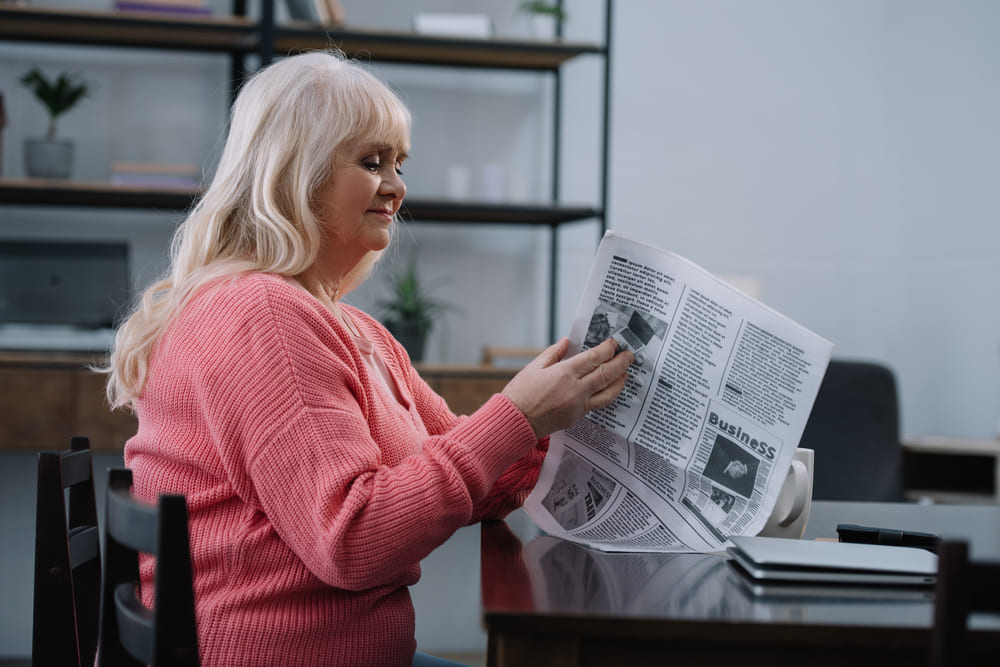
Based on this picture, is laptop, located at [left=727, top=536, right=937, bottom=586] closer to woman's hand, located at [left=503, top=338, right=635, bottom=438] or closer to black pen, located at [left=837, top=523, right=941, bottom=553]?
black pen, located at [left=837, top=523, right=941, bottom=553]

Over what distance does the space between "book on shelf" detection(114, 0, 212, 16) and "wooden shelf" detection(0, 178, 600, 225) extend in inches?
20.1

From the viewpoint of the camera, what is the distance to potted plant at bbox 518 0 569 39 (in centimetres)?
289

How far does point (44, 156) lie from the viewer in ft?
8.91

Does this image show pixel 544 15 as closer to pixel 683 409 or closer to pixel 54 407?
pixel 54 407

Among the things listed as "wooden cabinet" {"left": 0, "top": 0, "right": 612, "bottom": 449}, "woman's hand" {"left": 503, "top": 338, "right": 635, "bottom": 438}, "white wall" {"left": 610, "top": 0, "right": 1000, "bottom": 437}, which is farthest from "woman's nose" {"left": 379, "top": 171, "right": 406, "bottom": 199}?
"white wall" {"left": 610, "top": 0, "right": 1000, "bottom": 437}

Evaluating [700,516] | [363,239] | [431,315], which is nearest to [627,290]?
[700,516]

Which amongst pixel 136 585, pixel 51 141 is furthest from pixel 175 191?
pixel 136 585

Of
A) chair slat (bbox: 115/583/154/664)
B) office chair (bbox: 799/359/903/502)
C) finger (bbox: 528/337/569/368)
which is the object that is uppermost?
finger (bbox: 528/337/569/368)

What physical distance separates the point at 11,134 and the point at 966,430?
10.5ft

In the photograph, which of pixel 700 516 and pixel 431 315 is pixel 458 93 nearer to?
pixel 431 315

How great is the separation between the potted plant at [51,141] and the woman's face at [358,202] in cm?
188

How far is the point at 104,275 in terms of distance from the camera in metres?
2.86

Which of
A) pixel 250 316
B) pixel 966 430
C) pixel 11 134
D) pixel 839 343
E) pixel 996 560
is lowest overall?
pixel 966 430

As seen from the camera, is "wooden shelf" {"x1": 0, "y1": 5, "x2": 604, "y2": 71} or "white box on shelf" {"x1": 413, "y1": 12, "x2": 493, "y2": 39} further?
"white box on shelf" {"x1": 413, "y1": 12, "x2": 493, "y2": 39}
